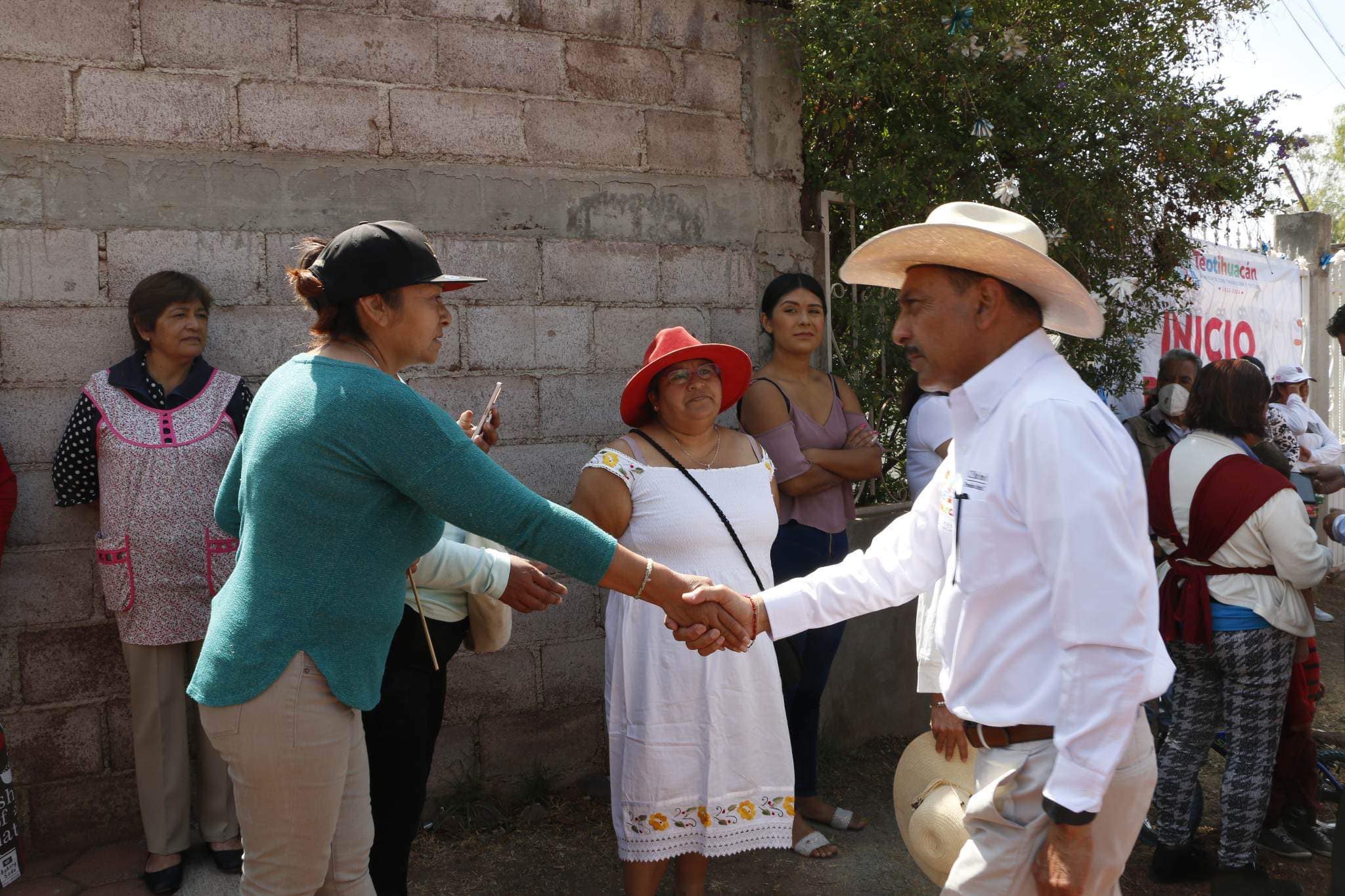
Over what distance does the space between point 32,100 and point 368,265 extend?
86.0 inches

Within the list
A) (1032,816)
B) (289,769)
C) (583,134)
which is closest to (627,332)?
(583,134)

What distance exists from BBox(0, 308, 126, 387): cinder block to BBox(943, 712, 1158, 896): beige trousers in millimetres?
3369

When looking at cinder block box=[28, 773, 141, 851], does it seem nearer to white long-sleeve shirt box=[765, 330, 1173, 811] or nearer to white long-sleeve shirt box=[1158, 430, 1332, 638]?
white long-sleeve shirt box=[765, 330, 1173, 811]

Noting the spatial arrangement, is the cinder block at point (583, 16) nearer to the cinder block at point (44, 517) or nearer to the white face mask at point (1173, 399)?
the cinder block at point (44, 517)

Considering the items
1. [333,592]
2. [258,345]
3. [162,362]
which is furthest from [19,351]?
[333,592]

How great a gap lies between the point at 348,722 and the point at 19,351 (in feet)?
7.58

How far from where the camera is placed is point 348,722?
8.37 feet

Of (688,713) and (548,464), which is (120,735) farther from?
(688,713)

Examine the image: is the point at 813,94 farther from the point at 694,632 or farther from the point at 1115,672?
the point at 1115,672

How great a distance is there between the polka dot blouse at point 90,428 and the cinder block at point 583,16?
6.67ft

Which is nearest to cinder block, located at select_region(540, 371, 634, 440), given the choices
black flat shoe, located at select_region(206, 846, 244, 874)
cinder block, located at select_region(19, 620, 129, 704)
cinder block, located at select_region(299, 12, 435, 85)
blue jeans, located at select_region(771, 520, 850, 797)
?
blue jeans, located at select_region(771, 520, 850, 797)

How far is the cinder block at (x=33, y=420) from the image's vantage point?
12.9 ft

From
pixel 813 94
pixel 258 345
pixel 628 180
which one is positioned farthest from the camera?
pixel 813 94

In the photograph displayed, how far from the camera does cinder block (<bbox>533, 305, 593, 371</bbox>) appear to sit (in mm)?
4691
